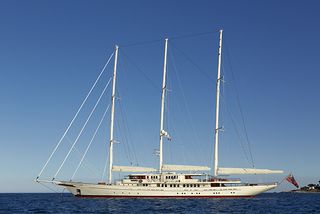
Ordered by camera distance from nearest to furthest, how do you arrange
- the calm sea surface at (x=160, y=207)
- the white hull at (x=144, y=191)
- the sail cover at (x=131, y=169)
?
the calm sea surface at (x=160, y=207)
the white hull at (x=144, y=191)
the sail cover at (x=131, y=169)

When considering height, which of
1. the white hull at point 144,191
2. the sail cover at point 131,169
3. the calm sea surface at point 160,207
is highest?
the sail cover at point 131,169

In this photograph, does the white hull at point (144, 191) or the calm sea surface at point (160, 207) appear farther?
the white hull at point (144, 191)

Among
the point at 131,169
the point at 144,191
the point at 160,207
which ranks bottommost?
the point at 160,207

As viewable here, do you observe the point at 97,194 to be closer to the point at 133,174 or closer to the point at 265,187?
the point at 133,174

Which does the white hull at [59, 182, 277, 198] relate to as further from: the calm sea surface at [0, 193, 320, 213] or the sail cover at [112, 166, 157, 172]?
the calm sea surface at [0, 193, 320, 213]

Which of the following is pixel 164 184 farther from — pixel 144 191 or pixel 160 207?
pixel 160 207

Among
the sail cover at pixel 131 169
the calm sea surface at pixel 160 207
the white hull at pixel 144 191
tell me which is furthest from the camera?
the sail cover at pixel 131 169

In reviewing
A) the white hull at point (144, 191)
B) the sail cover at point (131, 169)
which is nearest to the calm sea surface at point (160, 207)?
the white hull at point (144, 191)

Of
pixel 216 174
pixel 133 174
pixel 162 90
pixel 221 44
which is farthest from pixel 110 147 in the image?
pixel 221 44

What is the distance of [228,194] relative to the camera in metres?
78.6

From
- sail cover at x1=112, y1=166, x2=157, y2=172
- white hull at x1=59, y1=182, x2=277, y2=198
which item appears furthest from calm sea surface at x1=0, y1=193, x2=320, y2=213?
sail cover at x1=112, y1=166, x2=157, y2=172

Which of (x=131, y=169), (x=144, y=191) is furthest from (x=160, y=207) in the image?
(x=131, y=169)

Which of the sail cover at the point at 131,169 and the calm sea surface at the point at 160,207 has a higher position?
the sail cover at the point at 131,169

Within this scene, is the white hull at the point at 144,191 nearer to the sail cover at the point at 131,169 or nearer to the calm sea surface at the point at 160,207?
the sail cover at the point at 131,169
